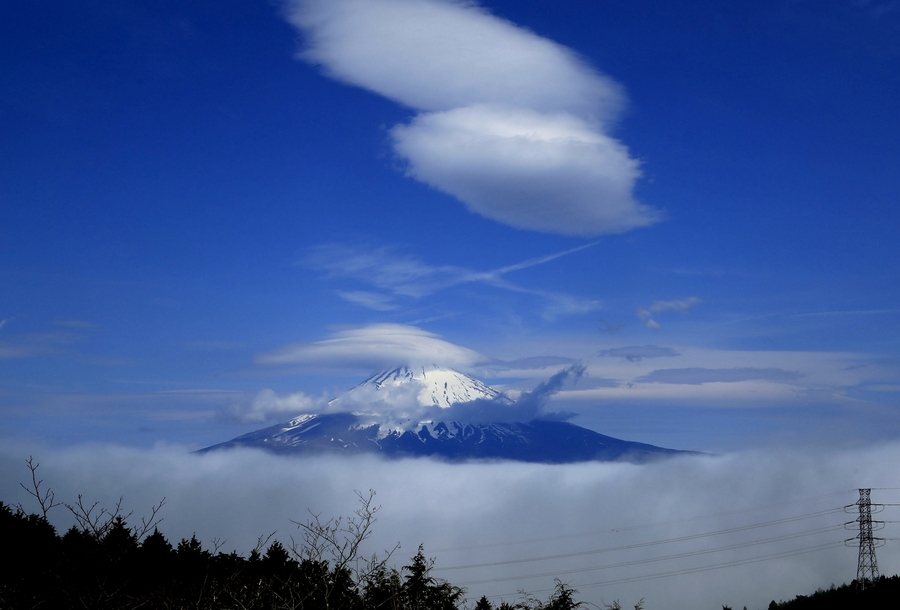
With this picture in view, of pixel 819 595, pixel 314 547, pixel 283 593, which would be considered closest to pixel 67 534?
pixel 283 593

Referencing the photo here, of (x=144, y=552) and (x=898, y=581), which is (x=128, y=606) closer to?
(x=144, y=552)

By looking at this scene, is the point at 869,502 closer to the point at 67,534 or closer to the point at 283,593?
the point at 283,593

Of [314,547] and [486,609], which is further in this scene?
[486,609]

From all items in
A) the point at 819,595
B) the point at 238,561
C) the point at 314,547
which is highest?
the point at 314,547

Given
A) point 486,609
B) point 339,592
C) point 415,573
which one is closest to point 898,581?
point 486,609

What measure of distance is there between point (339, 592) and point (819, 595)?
43.9 m

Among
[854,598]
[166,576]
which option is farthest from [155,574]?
[854,598]

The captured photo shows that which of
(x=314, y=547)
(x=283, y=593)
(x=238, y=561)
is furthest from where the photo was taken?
(x=238, y=561)

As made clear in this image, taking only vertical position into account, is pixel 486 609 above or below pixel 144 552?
below

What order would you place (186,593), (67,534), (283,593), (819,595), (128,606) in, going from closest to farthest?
1. (128,606)
2. (186,593)
3. (283,593)
4. (67,534)
5. (819,595)

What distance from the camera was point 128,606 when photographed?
26.6 meters

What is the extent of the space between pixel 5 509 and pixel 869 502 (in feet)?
205

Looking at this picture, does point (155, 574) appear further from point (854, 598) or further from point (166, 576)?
point (854, 598)

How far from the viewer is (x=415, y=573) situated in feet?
164
